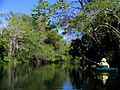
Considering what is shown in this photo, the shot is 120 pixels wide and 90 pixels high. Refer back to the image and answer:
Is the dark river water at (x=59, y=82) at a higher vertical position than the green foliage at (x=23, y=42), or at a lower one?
lower

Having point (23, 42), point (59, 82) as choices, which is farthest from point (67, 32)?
point (23, 42)

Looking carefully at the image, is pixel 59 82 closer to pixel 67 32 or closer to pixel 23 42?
pixel 67 32

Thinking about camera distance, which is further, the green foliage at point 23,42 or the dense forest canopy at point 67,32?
the green foliage at point 23,42

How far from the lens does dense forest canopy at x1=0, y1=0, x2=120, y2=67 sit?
11.0m

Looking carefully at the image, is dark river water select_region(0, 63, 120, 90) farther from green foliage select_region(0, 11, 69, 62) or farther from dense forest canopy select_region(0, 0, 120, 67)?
green foliage select_region(0, 11, 69, 62)

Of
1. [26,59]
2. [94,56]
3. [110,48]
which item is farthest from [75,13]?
[26,59]

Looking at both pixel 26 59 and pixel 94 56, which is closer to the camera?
pixel 94 56

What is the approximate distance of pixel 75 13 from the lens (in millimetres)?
11094

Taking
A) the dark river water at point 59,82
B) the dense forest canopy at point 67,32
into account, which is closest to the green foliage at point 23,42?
the dense forest canopy at point 67,32

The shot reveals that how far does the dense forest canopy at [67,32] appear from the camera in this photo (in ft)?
36.2

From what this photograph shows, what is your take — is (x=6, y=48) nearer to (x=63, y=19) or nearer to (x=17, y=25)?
(x=17, y=25)

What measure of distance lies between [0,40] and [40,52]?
373 inches

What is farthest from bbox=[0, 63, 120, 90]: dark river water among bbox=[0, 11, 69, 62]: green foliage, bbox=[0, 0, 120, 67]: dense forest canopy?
bbox=[0, 11, 69, 62]: green foliage

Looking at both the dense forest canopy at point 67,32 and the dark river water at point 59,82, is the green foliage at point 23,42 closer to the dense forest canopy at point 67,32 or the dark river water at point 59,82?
the dense forest canopy at point 67,32
